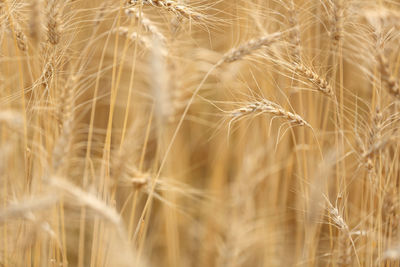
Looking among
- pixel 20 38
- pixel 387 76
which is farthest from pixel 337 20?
pixel 20 38

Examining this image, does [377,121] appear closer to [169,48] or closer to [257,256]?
[169,48]

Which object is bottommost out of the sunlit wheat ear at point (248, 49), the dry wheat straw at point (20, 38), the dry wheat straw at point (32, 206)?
the dry wheat straw at point (32, 206)

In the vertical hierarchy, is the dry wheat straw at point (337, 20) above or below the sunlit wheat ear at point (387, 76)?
above

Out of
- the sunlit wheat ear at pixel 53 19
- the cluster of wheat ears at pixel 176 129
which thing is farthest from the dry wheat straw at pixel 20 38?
the sunlit wheat ear at pixel 53 19

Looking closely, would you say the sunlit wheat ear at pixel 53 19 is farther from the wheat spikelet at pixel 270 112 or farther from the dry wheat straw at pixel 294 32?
the dry wheat straw at pixel 294 32

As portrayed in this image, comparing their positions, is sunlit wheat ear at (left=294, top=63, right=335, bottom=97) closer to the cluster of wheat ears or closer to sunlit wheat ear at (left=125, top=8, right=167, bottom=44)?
the cluster of wheat ears

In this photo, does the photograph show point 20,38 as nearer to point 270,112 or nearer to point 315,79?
point 270,112

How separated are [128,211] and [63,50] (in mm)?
1211

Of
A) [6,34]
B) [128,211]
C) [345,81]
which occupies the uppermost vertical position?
[6,34]

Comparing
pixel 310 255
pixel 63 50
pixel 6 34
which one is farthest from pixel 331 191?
pixel 6 34

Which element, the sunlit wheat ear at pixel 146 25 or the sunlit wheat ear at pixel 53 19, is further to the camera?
the sunlit wheat ear at pixel 146 25

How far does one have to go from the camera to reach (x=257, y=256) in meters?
1.89

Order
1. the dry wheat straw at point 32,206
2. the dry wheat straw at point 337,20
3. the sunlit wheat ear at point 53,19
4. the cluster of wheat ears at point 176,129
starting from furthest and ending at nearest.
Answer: the dry wheat straw at point 337,20 → the sunlit wheat ear at point 53,19 → the cluster of wheat ears at point 176,129 → the dry wheat straw at point 32,206

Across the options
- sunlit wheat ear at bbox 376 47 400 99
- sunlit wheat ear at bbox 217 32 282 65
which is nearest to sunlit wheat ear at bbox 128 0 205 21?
sunlit wheat ear at bbox 217 32 282 65
